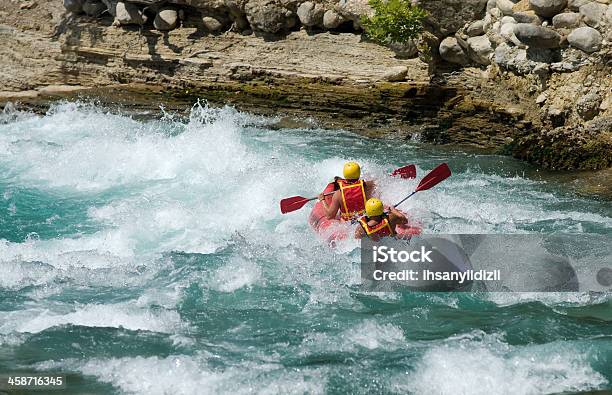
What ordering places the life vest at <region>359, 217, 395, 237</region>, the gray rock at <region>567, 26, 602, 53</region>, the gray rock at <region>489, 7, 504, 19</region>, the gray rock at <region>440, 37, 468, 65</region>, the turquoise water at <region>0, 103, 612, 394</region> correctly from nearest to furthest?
the turquoise water at <region>0, 103, 612, 394</region> → the life vest at <region>359, 217, 395, 237</region> → the gray rock at <region>567, 26, 602, 53</region> → the gray rock at <region>489, 7, 504, 19</region> → the gray rock at <region>440, 37, 468, 65</region>

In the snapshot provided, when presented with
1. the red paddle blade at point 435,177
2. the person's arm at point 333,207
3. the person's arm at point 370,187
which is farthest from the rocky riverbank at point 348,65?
the person's arm at point 333,207

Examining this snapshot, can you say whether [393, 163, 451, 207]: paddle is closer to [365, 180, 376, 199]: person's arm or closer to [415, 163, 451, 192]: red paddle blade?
[415, 163, 451, 192]: red paddle blade

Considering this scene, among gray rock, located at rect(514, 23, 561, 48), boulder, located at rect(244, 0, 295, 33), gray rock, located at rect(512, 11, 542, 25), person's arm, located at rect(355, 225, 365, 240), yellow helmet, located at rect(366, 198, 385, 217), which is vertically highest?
gray rock, located at rect(512, 11, 542, 25)

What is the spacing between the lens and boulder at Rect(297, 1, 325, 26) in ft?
39.7

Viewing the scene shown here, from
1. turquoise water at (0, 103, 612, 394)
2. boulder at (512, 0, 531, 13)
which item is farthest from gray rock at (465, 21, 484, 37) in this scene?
turquoise water at (0, 103, 612, 394)

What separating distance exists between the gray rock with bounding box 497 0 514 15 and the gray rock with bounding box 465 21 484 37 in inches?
16.1

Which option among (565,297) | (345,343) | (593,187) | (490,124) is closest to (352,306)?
(345,343)

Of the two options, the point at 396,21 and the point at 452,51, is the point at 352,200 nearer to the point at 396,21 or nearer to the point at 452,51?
the point at 396,21

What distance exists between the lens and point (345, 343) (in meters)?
6.05

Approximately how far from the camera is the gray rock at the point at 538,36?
9.77m

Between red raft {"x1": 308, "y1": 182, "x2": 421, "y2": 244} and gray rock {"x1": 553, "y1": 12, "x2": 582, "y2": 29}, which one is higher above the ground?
gray rock {"x1": 553, "y1": 12, "x2": 582, "y2": 29}

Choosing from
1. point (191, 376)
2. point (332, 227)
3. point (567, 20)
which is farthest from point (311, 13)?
point (191, 376)

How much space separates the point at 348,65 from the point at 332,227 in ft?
14.1

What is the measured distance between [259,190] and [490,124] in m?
3.32
